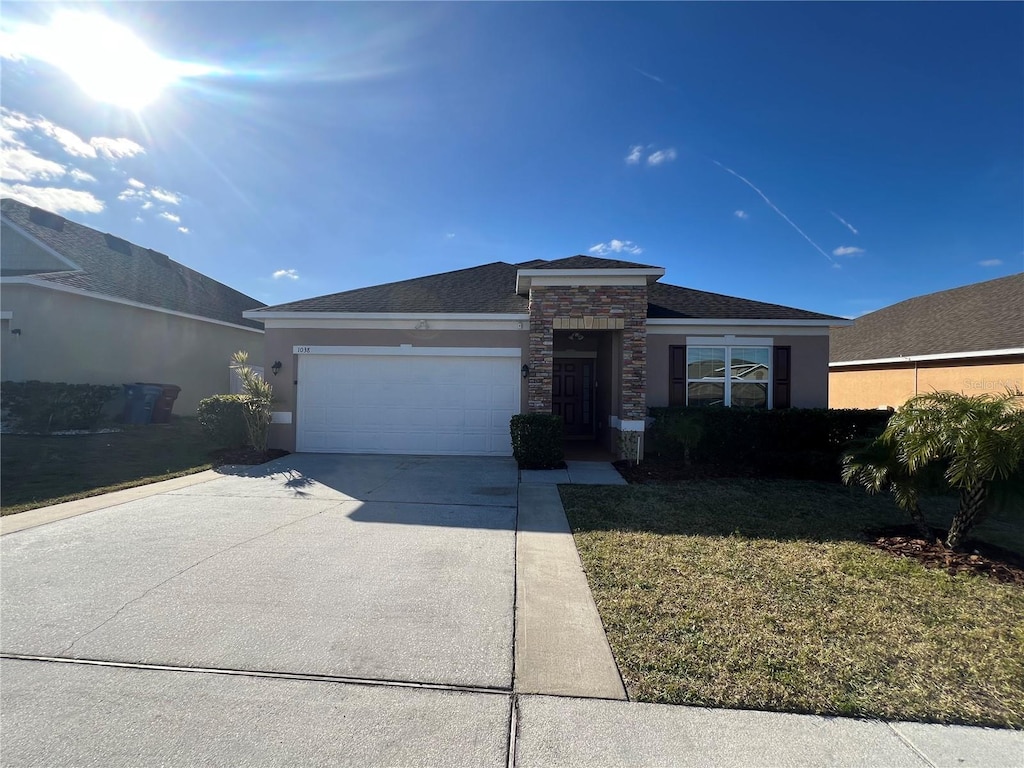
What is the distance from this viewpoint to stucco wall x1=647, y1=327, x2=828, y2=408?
35.5 feet

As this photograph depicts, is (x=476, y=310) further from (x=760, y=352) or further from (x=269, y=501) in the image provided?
(x=760, y=352)

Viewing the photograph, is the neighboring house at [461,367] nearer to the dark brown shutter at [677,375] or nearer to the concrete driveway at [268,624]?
the dark brown shutter at [677,375]

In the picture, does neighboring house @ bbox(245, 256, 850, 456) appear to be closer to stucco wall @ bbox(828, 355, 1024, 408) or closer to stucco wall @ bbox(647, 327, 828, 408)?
stucco wall @ bbox(647, 327, 828, 408)

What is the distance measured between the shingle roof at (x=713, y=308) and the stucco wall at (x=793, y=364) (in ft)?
1.41

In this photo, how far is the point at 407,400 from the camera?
10953 millimetres

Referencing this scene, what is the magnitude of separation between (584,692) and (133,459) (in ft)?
34.9

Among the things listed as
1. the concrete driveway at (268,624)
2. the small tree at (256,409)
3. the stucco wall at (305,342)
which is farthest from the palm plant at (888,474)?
the small tree at (256,409)

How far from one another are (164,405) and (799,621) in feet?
51.3

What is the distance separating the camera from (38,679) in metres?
2.92

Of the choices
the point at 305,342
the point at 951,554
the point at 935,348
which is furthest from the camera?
the point at 935,348

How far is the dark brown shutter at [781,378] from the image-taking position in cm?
1086

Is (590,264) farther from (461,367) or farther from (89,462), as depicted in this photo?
(89,462)

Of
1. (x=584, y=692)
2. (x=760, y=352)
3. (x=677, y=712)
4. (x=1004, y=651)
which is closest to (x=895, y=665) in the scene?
(x=1004, y=651)

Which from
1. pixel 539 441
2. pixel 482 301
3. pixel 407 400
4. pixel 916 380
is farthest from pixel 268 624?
pixel 916 380
